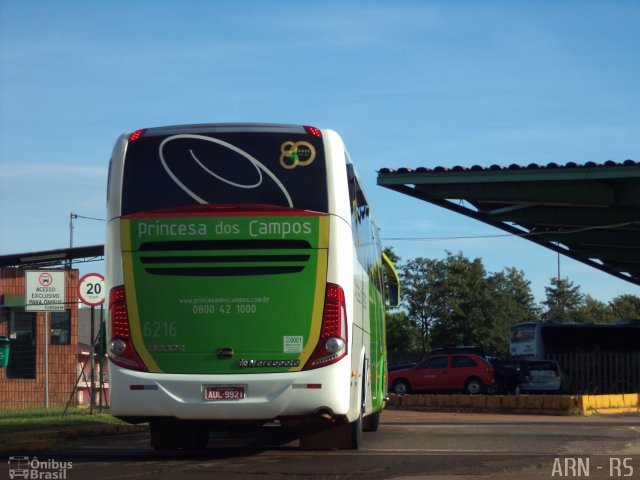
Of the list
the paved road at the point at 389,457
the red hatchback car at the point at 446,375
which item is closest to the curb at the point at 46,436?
the paved road at the point at 389,457

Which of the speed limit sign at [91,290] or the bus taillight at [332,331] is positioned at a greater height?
the speed limit sign at [91,290]

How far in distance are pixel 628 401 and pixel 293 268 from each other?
1900 centimetres

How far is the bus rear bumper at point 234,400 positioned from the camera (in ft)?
35.9

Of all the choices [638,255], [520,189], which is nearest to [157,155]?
[520,189]

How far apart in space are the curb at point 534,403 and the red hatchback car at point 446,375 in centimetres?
967

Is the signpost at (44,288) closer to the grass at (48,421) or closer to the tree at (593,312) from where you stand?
the grass at (48,421)

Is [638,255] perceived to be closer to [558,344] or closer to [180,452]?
[558,344]

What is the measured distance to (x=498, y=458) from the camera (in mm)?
11773

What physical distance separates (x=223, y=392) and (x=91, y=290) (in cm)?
955

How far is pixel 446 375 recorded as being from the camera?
126 feet

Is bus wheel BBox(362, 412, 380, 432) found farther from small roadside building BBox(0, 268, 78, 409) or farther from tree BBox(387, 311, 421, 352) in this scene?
tree BBox(387, 311, 421, 352)

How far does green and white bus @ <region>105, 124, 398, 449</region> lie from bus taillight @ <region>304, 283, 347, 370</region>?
0.04 ft

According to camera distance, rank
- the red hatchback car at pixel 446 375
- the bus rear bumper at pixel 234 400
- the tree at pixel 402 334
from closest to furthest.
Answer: the bus rear bumper at pixel 234 400, the red hatchback car at pixel 446 375, the tree at pixel 402 334

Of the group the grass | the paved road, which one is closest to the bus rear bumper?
the paved road
